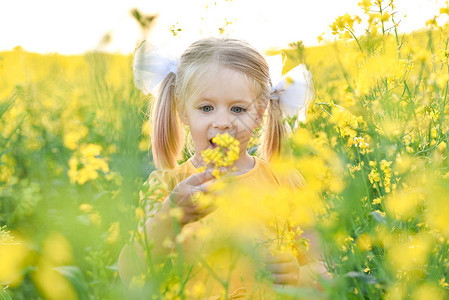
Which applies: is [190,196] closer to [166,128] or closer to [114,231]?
[114,231]

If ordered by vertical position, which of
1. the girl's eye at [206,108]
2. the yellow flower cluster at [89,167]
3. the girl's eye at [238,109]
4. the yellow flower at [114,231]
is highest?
the girl's eye at [206,108]

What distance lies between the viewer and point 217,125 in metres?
1.60

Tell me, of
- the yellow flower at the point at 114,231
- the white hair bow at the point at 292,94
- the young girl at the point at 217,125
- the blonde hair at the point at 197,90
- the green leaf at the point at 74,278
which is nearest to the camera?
the yellow flower at the point at 114,231

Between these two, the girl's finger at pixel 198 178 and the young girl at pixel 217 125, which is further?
the young girl at pixel 217 125

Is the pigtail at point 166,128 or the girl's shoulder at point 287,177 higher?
the pigtail at point 166,128

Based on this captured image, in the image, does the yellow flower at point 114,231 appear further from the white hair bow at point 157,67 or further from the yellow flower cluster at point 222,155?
the white hair bow at point 157,67

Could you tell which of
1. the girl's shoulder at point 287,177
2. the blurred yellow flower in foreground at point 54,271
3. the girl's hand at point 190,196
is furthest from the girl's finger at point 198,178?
the girl's shoulder at point 287,177

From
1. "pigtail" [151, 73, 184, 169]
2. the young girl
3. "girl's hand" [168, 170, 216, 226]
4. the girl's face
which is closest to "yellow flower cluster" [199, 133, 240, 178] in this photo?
"girl's hand" [168, 170, 216, 226]

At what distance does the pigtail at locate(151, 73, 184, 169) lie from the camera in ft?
6.68

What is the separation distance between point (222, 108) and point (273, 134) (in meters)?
0.47

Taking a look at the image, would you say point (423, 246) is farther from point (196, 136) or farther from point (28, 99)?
point (28, 99)

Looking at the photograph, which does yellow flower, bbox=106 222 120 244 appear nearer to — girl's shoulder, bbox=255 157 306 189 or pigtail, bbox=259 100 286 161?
girl's shoulder, bbox=255 157 306 189

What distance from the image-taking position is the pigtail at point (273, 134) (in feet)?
6.82

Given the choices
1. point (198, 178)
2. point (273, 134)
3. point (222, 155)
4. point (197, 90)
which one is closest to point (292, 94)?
point (273, 134)
